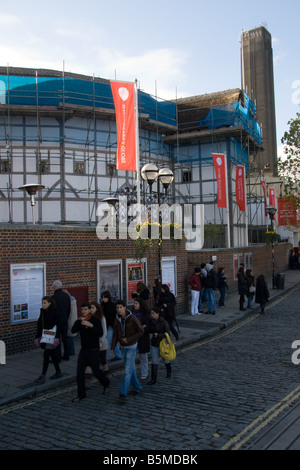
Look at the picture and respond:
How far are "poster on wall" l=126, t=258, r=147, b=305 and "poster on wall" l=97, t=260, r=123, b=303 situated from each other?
1.21 ft

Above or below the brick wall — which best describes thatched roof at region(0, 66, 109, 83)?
above

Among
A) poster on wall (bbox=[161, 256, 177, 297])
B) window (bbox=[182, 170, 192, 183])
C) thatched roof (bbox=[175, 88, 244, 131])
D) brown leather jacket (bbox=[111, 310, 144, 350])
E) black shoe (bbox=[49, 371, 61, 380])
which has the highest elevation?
Result: thatched roof (bbox=[175, 88, 244, 131])

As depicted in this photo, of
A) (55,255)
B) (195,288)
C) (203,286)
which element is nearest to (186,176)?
(203,286)

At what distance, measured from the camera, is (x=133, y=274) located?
14289mm

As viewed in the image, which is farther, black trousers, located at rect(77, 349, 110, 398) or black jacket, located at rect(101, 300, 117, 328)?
black jacket, located at rect(101, 300, 117, 328)

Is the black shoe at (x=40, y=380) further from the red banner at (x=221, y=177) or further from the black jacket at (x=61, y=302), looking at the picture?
the red banner at (x=221, y=177)

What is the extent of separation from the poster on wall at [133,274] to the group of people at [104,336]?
4087 millimetres

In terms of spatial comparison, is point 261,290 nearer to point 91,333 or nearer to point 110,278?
point 110,278

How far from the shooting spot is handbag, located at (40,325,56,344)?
7.90 m

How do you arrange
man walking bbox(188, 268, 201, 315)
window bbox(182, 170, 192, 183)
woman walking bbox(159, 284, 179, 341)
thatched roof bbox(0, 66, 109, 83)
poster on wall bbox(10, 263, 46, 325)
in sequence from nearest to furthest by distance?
1. poster on wall bbox(10, 263, 46, 325)
2. woman walking bbox(159, 284, 179, 341)
3. man walking bbox(188, 268, 201, 315)
4. thatched roof bbox(0, 66, 109, 83)
5. window bbox(182, 170, 192, 183)

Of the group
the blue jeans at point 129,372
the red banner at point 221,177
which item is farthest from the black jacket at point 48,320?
the red banner at point 221,177

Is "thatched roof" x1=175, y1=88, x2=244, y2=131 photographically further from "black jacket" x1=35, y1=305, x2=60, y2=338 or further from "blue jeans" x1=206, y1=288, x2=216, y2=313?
"black jacket" x1=35, y1=305, x2=60, y2=338

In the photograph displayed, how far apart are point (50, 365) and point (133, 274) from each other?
17.8ft

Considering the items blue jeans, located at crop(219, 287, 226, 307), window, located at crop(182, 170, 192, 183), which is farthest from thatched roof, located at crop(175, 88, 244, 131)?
blue jeans, located at crop(219, 287, 226, 307)
